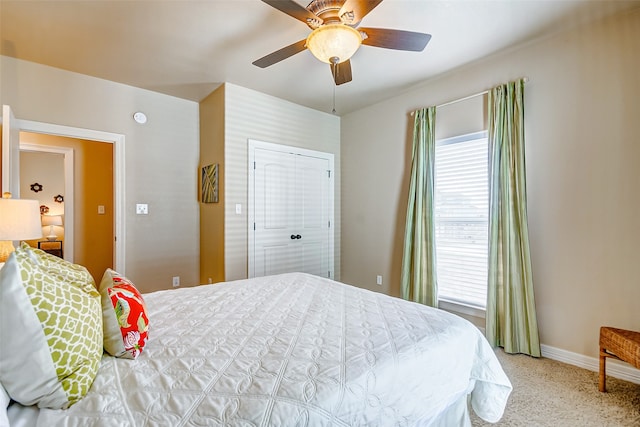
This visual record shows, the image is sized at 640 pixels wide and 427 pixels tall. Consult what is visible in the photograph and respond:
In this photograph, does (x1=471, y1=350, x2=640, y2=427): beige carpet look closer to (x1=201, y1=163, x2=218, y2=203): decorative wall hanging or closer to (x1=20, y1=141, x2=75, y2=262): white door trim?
(x1=201, y1=163, x2=218, y2=203): decorative wall hanging

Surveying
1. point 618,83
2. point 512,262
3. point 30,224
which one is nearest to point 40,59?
point 30,224

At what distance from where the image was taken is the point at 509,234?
2.50 meters

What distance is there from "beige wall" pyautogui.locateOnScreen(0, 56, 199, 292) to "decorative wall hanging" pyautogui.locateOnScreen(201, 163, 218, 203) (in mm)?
200

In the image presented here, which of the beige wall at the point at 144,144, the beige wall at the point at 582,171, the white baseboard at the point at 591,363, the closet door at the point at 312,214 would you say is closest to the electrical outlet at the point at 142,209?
the beige wall at the point at 144,144

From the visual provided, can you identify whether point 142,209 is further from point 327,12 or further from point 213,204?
point 327,12

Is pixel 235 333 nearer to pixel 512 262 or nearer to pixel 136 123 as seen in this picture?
pixel 512 262

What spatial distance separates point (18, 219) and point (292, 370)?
225 cm

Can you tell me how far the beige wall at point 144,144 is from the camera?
2.82 metres

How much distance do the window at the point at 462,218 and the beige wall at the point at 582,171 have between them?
41 cm

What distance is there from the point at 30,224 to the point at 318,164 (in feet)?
9.90

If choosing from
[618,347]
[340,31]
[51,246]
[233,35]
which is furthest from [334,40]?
[51,246]

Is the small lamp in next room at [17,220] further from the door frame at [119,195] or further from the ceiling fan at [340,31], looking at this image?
→ the ceiling fan at [340,31]

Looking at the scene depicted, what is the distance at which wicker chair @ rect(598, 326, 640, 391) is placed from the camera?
170cm

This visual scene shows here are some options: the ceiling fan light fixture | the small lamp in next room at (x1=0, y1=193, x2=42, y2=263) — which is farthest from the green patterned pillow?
the ceiling fan light fixture
